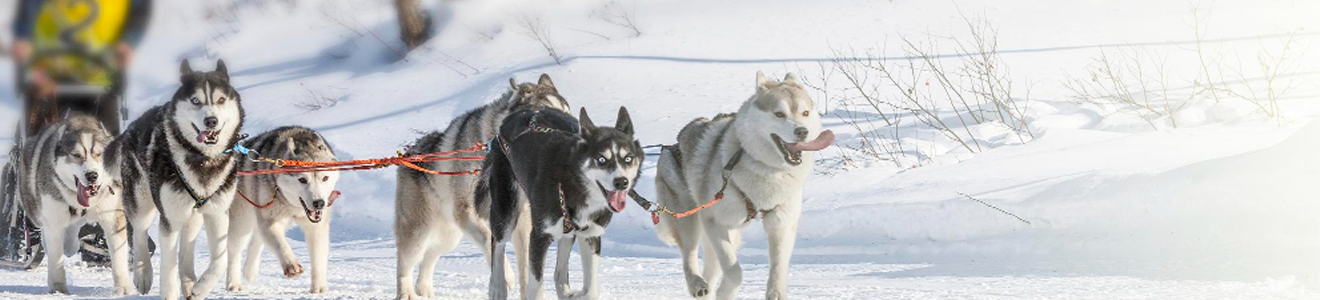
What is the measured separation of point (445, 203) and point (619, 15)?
1291cm

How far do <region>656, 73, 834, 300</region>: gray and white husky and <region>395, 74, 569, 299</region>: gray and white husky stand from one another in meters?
1.02

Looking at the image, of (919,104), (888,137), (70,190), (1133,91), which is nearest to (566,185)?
(70,190)

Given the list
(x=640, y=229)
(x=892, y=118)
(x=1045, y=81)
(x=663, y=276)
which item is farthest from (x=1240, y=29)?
(x=663, y=276)

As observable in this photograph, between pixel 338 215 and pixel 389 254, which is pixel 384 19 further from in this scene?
pixel 389 254

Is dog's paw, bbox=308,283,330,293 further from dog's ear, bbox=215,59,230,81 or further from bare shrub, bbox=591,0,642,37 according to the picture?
bare shrub, bbox=591,0,642,37

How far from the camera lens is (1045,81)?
13.9m

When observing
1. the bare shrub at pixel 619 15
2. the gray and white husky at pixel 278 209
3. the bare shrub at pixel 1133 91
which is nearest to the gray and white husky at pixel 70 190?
the gray and white husky at pixel 278 209

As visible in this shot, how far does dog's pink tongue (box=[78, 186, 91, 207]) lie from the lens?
6594 mm

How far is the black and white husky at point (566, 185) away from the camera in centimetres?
450

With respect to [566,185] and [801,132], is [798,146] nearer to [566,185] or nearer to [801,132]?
[801,132]

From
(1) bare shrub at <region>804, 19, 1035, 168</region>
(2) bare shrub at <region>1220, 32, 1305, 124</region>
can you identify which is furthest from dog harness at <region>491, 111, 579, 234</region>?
(2) bare shrub at <region>1220, 32, 1305, 124</region>

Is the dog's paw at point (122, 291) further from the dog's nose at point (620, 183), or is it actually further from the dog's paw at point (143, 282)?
the dog's nose at point (620, 183)

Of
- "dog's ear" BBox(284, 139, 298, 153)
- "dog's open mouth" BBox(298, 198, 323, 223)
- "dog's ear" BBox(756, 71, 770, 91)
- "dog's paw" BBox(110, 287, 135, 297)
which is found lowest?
"dog's paw" BBox(110, 287, 135, 297)

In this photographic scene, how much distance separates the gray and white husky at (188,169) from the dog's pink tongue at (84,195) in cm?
68
